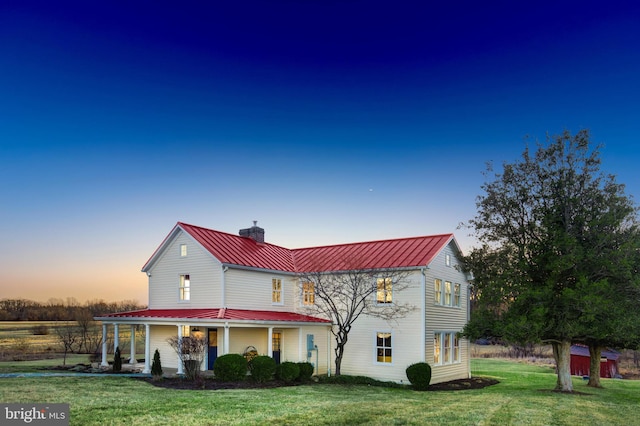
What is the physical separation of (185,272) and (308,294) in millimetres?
7215

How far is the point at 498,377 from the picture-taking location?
32.8 meters

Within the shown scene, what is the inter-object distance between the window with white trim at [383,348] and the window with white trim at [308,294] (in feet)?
15.7

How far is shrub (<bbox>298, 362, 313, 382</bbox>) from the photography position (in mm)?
24750

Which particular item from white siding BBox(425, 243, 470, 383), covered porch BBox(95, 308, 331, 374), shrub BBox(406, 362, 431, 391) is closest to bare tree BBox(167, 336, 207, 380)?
covered porch BBox(95, 308, 331, 374)

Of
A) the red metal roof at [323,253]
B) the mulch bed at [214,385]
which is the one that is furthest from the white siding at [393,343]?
the mulch bed at [214,385]

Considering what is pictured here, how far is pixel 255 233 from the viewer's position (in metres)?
32.7

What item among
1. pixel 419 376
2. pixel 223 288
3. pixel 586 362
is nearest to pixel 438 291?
pixel 419 376

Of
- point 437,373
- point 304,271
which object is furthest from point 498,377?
point 304,271

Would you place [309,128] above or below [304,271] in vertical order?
above

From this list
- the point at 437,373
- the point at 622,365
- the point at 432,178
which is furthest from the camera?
the point at 622,365

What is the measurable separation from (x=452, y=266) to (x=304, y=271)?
853 cm

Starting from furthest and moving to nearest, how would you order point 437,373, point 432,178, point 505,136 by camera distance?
point 432,178 < point 505,136 < point 437,373

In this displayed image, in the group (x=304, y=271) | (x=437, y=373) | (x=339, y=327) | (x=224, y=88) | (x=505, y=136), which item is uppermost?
(x=224, y=88)

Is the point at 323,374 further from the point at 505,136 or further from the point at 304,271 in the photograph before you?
the point at 505,136
